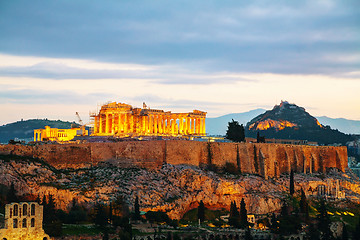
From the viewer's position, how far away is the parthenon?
109 meters

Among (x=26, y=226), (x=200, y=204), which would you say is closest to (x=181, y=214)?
(x=200, y=204)

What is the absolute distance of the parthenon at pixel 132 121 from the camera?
356ft

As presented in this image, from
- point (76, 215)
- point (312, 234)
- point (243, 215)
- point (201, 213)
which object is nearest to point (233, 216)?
point (243, 215)

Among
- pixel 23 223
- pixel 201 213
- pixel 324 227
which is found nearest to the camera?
pixel 23 223

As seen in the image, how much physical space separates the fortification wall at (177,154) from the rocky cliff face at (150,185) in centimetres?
135

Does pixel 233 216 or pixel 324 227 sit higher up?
pixel 233 216

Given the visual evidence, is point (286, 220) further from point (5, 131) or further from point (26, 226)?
point (5, 131)

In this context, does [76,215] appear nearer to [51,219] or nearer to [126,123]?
[51,219]

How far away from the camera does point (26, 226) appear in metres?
57.0

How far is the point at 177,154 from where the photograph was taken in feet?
303

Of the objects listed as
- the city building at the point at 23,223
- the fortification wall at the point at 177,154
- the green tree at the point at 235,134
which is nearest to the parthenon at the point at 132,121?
the green tree at the point at 235,134

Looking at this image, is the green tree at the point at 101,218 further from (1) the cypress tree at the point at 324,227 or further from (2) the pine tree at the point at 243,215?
(1) the cypress tree at the point at 324,227

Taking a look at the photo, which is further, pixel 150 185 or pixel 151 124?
pixel 151 124

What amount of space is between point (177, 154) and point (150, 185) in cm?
904
